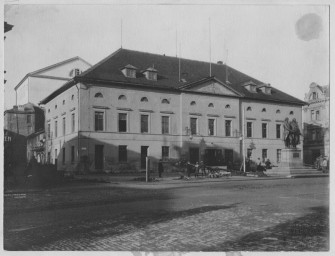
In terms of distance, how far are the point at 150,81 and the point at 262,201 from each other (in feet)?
63.3

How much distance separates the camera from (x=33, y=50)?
9.89m

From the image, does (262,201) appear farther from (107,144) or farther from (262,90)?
(262,90)

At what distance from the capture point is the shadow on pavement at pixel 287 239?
652cm

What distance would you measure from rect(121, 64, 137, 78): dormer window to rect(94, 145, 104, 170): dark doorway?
5.76 meters

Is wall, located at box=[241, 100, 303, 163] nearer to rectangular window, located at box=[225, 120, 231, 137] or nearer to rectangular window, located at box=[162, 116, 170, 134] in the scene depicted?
rectangular window, located at box=[225, 120, 231, 137]

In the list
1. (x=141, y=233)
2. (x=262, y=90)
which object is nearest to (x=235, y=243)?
(x=141, y=233)

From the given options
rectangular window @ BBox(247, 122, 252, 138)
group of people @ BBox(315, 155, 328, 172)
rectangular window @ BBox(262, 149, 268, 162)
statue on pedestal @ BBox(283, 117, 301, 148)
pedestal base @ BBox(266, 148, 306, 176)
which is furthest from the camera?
rectangular window @ BBox(247, 122, 252, 138)

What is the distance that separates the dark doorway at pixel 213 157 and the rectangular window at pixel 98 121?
8.75 metres

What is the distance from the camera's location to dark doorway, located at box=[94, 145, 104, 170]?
2622cm

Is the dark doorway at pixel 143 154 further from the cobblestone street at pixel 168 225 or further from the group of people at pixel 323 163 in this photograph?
the cobblestone street at pixel 168 225

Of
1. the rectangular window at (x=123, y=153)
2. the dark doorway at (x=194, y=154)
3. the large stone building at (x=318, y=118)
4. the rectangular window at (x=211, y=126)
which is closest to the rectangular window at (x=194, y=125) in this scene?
the rectangular window at (x=211, y=126)

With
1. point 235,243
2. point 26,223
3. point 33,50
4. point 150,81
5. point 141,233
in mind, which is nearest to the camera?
point 235,243

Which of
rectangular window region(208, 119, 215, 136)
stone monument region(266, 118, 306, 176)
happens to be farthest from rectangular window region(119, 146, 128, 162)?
stone monument region(266, 118, 306, 176)

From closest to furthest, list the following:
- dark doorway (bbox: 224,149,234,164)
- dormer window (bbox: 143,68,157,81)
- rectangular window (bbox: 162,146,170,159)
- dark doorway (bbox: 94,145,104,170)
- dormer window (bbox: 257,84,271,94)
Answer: dark doorway (bbox: 94,145,104,170) → dormer window (bbox: 143,68,157,81) → rectangular window (bbox: 162,146,170,159) → dormer window (bbox: 257,84,271,94) → dark doorway (bbox: 224,149,234,164)
